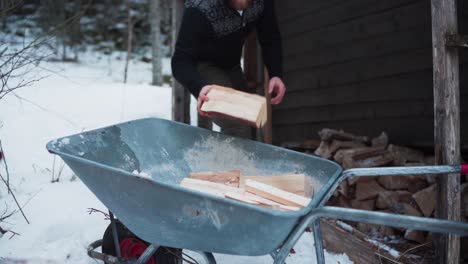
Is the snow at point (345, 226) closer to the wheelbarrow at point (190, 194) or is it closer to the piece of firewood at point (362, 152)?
the piece of firewood at point (362, 152)

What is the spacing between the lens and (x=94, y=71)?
496 inches

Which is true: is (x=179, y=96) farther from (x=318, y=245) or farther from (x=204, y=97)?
(x=318, y=245)

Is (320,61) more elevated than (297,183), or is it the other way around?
(320,61)

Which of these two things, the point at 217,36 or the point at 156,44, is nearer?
the point at 217,36

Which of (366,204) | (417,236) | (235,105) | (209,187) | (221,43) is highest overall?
(221,43)

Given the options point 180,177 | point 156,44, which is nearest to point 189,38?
point 180,177

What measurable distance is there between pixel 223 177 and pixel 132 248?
611 mm

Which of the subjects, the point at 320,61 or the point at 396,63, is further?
the point at 320,61

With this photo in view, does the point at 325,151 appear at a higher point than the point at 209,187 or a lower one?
lower

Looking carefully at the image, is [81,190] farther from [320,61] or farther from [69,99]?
[69,99]

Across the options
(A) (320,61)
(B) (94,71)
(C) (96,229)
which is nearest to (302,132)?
(A) (320,61)

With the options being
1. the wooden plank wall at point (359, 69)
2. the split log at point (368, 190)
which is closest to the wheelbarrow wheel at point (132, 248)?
the split log at point (368, 190)

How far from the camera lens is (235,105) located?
2.15m

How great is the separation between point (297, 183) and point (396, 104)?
2.22 metres
